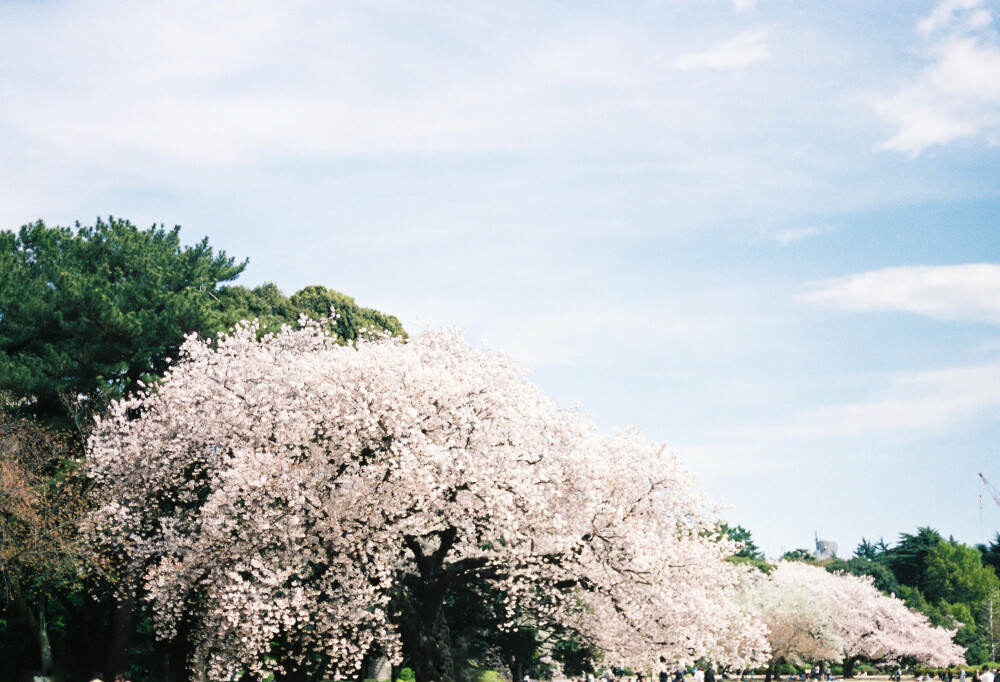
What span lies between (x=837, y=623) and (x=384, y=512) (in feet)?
204

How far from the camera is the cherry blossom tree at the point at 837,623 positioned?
226ft

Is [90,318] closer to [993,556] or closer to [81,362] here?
[81,362]

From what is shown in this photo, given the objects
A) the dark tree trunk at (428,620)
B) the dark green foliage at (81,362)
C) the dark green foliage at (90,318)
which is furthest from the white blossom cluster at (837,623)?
the dark green foliage at (90,318)

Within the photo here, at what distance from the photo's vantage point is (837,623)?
76.9m

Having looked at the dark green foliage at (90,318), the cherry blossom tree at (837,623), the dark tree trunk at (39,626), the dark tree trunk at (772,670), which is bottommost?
the dark tree trunk at (772,670)

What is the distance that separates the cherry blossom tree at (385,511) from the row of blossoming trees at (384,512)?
0.26 feet

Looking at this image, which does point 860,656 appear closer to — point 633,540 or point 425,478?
point 633,540

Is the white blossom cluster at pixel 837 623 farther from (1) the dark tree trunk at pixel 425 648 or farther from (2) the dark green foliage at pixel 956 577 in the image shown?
(1) the dark tree trunk at pixel 425 648

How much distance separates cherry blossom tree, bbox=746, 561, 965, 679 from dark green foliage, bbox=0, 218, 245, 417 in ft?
155

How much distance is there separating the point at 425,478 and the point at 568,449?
19.8ft

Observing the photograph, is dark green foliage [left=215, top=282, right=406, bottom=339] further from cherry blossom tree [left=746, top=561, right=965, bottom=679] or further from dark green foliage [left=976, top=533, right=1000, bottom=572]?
dark green foliage [left=976, top=533, right=1000, bottom=572]

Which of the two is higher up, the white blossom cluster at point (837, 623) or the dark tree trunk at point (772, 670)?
Result: the white blossom cluster at point (837, 623)

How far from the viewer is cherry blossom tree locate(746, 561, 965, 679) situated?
68.9m

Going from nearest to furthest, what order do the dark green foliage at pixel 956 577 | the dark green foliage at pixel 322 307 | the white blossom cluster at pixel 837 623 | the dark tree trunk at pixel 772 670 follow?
the dark green foliage at pixel 322 307, the white blossom cluster at pixel 837 623, the dark tree trunk at pixel 772 670, the dark green foliage at pixel 956 577
